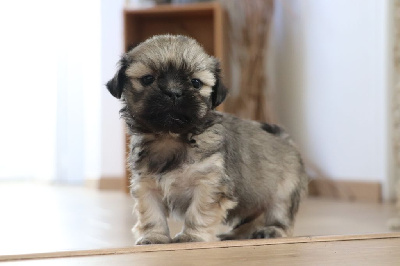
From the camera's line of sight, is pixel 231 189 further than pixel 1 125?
No

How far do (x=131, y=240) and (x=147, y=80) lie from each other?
0.73 meters

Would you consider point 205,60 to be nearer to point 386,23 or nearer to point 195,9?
point 386,23

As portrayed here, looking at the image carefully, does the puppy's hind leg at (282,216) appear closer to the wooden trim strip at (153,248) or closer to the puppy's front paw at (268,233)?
the puppy's front paw at (268,233)

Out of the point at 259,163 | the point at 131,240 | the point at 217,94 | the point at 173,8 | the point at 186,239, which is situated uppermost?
the point at 173,8

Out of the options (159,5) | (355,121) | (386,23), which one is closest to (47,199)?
(159,5)

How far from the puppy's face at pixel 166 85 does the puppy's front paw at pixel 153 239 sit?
0.29 m

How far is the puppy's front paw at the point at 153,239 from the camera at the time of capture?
2037 millimetres

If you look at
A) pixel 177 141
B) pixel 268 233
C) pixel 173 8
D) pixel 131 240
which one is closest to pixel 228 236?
pixel 268 233

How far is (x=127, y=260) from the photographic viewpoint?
1795 mm

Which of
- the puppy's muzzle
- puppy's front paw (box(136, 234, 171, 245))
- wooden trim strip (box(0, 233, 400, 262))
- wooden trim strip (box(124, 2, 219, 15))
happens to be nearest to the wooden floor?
wooden trim strip (box(0, 233, 400, 262))

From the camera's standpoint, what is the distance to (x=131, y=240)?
2.53 meters

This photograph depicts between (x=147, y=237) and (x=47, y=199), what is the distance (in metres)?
2.55

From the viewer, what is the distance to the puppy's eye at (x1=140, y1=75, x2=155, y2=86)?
200 cm

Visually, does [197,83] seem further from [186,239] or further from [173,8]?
[173,8]
